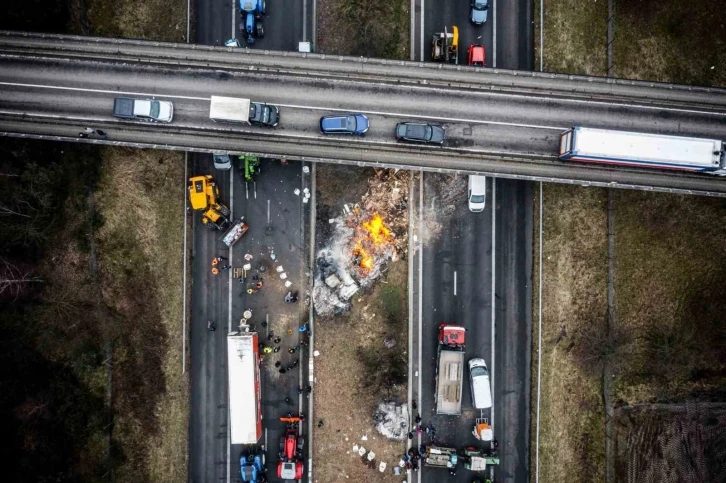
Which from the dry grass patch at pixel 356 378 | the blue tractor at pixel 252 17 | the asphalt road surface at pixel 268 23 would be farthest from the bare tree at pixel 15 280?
the blue tractor at pixel 252 17

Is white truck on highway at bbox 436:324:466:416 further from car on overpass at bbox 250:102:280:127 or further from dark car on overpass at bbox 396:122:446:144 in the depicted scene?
car on overpass at bbox 250:102:280:127

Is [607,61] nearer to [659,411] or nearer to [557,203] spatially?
[557,203]

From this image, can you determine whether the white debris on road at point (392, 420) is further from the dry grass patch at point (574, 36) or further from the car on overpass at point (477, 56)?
the dry grass patch at point (574, 36)

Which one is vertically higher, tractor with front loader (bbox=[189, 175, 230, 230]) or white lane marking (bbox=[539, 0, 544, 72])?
→ white lane marking (bbox=[539, 0, 544, 72])

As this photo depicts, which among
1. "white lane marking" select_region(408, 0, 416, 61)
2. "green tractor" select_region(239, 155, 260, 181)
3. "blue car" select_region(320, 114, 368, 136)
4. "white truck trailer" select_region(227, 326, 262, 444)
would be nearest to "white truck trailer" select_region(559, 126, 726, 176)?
"white lane marking" select_region(408, 0, 416, 61)

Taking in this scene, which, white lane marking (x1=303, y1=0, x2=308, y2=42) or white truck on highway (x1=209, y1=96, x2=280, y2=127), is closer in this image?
white truck on highway (x1=209, y1=96, x2=280, y2=127)

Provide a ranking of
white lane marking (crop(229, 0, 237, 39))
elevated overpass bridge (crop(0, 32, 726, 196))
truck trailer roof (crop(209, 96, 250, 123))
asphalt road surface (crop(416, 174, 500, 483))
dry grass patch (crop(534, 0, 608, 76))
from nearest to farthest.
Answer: truck trailer roof (crop(209, 96, 250, 123))
elevated overpass bridge (crop(0, 32, 726, 196))
dry grass patch (crop(534, 0, 608, 76))
white lane marking (crop(229, 0, 237, 39))
asphalt road surface (crop(416, 174, 500, 483))

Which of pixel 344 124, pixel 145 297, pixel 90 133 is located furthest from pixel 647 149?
pixel 90 133
